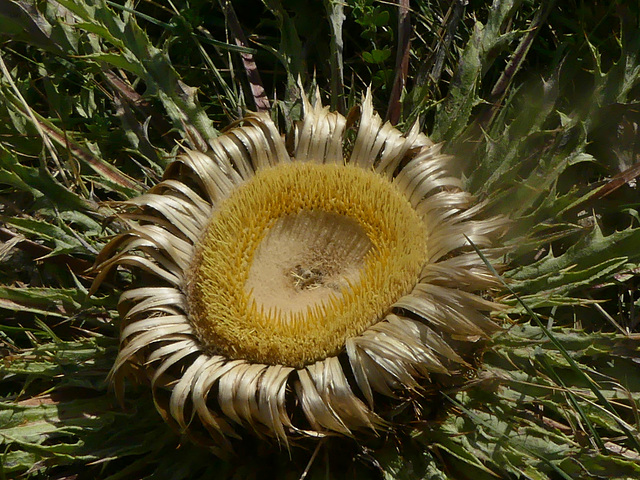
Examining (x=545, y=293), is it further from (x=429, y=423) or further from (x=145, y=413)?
(x=145, y=413)

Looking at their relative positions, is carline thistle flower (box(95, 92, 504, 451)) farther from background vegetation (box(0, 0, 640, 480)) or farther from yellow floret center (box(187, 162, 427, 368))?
background vegetation (box(0, 0, 640, 480))

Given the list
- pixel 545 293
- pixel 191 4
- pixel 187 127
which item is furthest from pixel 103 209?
pixel 545 293

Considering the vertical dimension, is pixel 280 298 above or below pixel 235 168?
below

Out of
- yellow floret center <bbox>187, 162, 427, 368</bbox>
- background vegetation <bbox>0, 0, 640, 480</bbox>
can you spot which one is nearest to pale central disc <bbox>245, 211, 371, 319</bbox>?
yellow floret center <bbox>187, 162, 427, 368</bbox>

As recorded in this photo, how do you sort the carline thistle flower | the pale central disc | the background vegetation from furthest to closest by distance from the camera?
1. the pale central disc
2. the background vegetation
3. the carline thistle flower

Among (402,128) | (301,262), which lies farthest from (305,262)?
(402,128)

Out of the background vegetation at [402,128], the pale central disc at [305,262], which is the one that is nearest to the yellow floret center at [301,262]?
the pale central disc at [305,262]
